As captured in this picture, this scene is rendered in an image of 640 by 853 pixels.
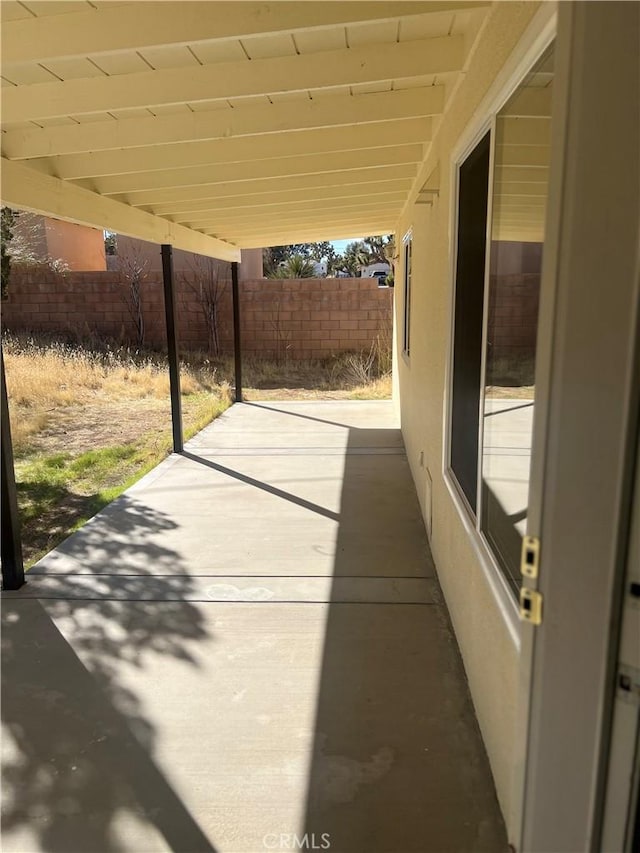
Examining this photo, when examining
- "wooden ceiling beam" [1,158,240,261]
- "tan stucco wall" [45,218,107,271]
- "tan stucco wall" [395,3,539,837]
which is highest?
"tan stucco wall" [45,218,107,271]

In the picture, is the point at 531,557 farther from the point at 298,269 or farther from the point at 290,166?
the point at 298,269

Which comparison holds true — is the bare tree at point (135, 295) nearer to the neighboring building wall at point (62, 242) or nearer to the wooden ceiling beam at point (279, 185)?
the neighboring building wall at point (62, 242)

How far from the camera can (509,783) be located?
188 centimetres

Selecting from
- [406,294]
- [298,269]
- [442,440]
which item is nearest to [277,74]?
[442,440]

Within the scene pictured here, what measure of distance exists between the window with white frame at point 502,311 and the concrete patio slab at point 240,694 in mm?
800

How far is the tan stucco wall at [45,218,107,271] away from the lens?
16859 millimetres

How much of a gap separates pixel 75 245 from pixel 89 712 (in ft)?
57.5

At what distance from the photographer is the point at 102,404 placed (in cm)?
995

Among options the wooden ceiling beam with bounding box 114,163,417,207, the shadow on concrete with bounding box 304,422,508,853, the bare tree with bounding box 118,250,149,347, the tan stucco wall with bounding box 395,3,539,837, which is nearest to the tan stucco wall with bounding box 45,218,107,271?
the bare tree with bounding box 118,250,149,347

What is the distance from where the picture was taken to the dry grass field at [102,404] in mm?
5578

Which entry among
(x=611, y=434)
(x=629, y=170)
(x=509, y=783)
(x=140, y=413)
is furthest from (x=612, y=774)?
(x=140, y=413)

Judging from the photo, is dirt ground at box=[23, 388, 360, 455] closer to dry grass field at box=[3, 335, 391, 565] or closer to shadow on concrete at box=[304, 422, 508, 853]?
dry grass field at box=[3, 335, 391, 565]

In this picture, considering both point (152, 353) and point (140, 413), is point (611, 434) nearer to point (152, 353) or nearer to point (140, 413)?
point (140, 413)

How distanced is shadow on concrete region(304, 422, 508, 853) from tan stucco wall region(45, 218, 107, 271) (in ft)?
52.9
